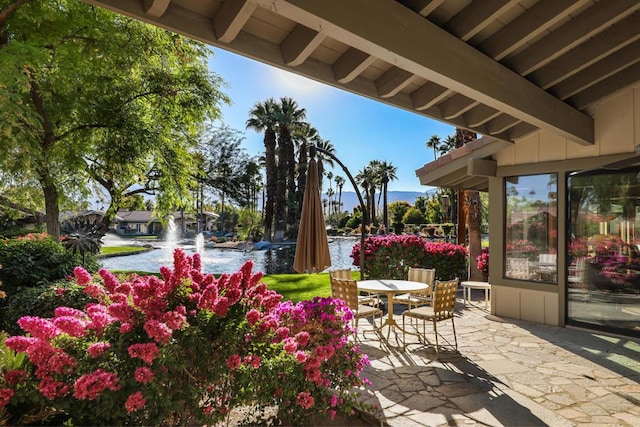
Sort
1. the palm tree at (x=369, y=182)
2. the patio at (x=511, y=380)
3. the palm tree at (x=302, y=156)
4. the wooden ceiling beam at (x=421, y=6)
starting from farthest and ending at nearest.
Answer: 1. the palm tree at (x=369, y=182)
2. the palm tree at (x=302, y=156)
3. the patio at (x=511, y=380)
4. the wooden ceiling beam at (x=421, y=6)

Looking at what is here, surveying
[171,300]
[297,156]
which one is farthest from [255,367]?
[297,156]

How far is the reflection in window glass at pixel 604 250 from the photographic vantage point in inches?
205

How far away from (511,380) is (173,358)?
344cm

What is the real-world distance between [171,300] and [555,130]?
497 centimetres

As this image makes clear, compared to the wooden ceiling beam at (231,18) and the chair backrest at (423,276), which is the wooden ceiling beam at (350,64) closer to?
the wooden ceiling beam at (231,18)

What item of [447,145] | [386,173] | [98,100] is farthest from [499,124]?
[386,173]

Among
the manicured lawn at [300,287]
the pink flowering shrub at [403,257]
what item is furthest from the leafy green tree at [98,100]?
the pink flowering shrub at [403,257]

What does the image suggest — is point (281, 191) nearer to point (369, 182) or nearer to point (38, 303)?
point (38, 303)

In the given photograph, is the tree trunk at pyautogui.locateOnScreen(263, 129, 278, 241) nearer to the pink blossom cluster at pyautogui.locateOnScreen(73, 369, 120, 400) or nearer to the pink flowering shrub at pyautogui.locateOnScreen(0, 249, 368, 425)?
the pink flowering shrub at pyautogui.locateOnScreen(0, 249, 368, 425)

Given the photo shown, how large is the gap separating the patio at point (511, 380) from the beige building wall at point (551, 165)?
604 millimetres

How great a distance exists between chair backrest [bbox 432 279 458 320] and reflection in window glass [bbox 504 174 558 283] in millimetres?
2208

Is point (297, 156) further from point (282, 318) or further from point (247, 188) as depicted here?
point (282, 318)

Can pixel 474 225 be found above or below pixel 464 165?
below

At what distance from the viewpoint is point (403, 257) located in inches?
347
